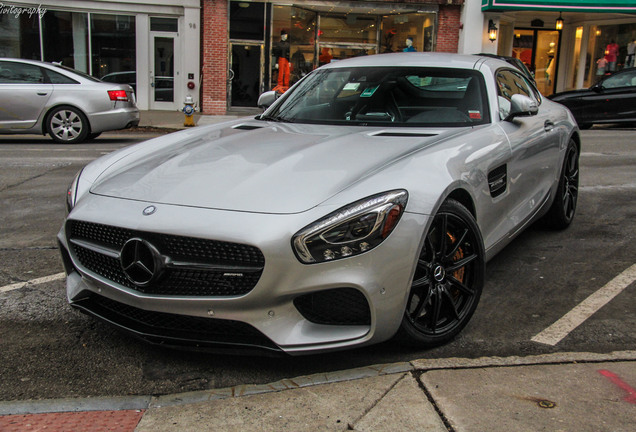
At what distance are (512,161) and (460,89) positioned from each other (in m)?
0.65

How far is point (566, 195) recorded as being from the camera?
5621 mm

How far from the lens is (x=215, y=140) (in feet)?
13.4

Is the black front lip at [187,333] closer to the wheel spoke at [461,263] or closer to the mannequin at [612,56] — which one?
the wheel spoke at [461,263]

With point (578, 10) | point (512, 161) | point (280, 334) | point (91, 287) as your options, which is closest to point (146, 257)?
point (91, 287)

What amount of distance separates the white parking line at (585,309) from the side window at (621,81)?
41.4ft

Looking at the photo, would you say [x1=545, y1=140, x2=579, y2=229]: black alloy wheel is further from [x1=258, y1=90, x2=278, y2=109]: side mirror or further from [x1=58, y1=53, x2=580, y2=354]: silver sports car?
[x1=258, y1=90, x2=278, y2=109]: side mirror

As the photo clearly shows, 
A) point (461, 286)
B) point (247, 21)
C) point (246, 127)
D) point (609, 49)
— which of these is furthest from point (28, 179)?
point (609, 49)

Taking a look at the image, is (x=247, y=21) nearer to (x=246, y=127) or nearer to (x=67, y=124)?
(x=67, y=124)

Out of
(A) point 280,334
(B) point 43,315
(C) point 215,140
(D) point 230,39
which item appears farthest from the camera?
(D) point 230,39

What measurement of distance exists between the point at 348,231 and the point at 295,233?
0.76 ft

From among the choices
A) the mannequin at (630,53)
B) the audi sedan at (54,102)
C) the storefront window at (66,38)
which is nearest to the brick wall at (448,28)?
the mannequin at (630,53)

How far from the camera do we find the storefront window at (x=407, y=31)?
22.0m

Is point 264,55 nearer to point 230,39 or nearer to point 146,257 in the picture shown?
point 230,39

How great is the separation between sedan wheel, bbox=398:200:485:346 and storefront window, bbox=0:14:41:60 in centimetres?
1983
